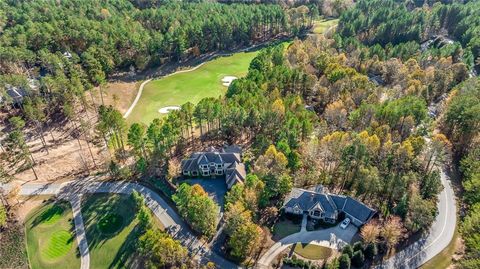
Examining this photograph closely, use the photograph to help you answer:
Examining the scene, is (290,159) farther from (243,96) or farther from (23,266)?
(23,266)

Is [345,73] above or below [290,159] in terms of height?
above

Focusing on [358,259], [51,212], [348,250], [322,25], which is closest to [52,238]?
[51,212]

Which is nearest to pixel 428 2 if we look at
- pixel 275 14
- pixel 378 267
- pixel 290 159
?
pixel 275 14

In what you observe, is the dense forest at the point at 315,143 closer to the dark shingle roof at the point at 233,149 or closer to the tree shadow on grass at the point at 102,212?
the dark shingle roof at the point at 233,149

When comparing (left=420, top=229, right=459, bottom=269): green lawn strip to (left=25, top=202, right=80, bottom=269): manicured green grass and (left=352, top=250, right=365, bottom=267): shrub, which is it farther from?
(left=25, top=202, right=80, bottom=269): manicured green grass

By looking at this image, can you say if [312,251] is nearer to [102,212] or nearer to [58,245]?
[102,212]
